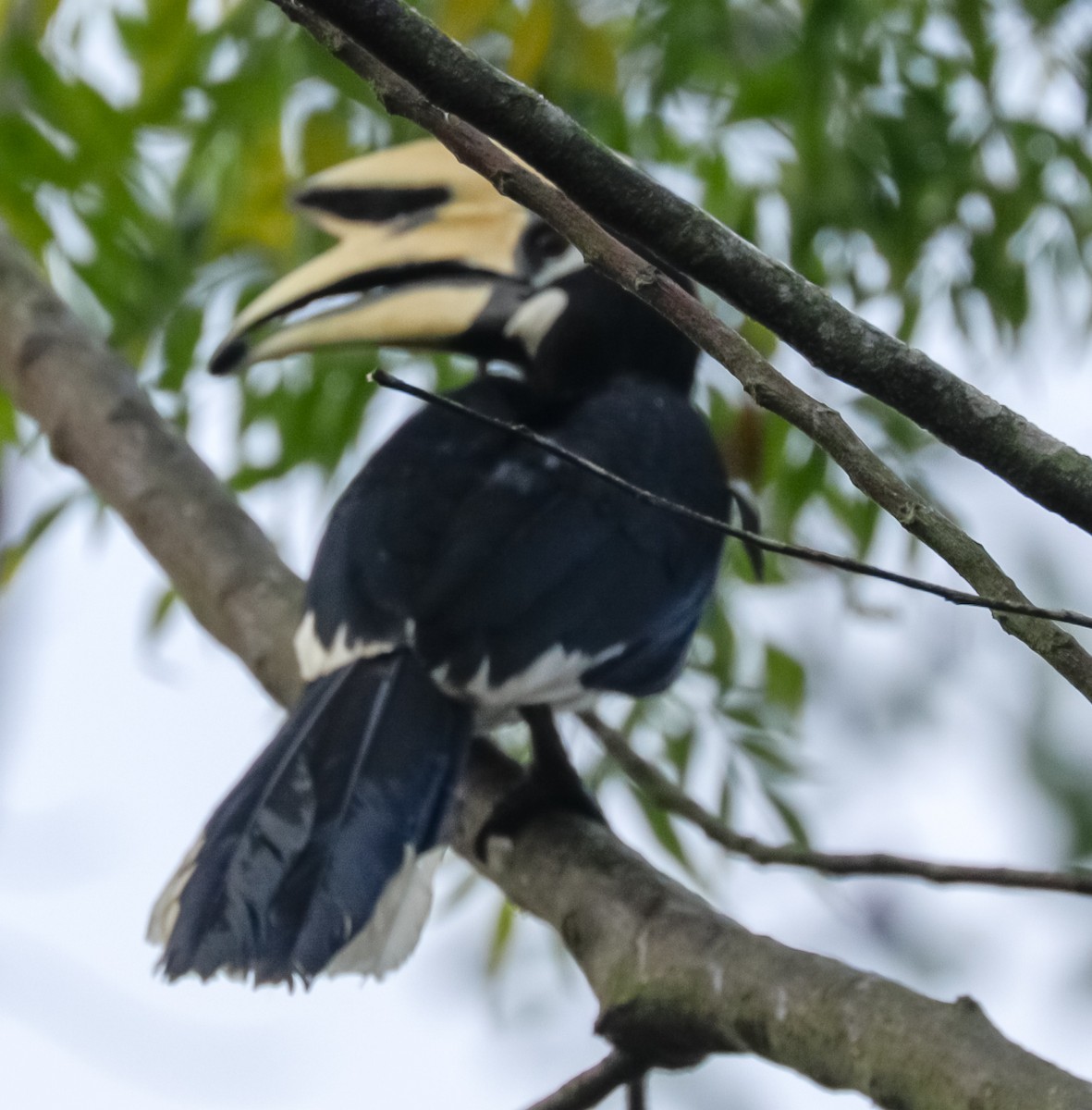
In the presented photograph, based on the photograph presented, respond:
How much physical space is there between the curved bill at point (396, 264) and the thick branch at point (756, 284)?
1.09 metres

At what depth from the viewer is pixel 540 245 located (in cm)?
212

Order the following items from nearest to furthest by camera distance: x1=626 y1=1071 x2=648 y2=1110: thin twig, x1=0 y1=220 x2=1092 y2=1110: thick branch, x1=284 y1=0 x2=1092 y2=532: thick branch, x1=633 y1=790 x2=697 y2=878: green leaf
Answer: x1=284 y1=0 x2=1092 y2=532: thick branch → x1=0 y1=220 x2=1092 y2=1110: thick branch → x1=626 y1=1071 x2=648 y2=1110: thin twig → x1=633 y1=790 x2=697 y2=878: green leaf

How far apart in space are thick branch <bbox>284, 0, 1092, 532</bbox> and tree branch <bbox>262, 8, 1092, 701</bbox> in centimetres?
2

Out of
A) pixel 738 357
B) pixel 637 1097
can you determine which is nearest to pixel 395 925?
pixel 637 1097

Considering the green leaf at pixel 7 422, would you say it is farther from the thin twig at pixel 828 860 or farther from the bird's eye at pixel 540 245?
the thin twig at pixel 828 860

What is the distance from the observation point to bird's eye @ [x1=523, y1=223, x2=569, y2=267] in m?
2.11

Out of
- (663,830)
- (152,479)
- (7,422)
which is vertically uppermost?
(7,422)

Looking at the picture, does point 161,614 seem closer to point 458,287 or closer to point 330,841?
point 458,287

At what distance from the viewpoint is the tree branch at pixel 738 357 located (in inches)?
25.7

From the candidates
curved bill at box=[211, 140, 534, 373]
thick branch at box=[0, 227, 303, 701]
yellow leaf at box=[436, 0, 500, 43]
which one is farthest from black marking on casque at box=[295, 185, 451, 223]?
yellow leaf at box=[436, 0, 500, 43]

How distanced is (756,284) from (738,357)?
4 centimetres

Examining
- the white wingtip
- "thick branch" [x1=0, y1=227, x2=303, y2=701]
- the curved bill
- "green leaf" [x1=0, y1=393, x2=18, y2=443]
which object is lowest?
the white wingtip

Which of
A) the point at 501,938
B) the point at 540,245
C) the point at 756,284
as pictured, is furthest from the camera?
the point at 540,245

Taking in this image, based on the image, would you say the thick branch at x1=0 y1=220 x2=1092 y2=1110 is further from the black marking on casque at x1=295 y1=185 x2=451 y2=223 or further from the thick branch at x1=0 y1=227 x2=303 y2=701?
the black marking on casque at x1=295 y1=185 x2=451 y2=223
